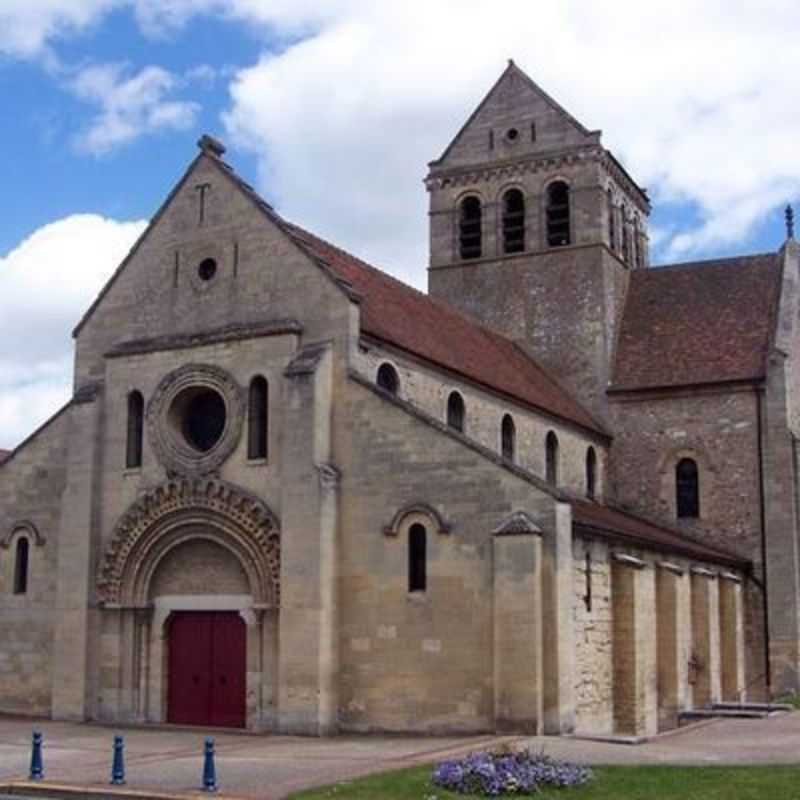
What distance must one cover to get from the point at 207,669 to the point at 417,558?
5.52m

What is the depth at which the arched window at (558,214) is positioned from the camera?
42.1 m

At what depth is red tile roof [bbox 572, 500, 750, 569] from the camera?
27969 millimetres

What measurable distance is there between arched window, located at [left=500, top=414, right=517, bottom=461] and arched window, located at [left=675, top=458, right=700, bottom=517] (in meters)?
7.65

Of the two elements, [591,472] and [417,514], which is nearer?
[417,514]

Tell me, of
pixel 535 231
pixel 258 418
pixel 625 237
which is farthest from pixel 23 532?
pixel 625 237

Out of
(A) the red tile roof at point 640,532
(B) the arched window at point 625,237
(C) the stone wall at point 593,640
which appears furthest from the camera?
(B) the arched window at point 625,237

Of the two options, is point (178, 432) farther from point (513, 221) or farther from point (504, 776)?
point (513, 221)

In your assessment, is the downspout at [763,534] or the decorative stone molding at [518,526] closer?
the decorative stone molding at [518,526]

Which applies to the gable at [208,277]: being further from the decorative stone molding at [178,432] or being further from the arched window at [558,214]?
the arched window at [558,214]

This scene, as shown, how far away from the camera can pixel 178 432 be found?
28.6 metres

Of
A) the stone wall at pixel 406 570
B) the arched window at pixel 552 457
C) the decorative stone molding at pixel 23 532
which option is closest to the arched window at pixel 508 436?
the arched window at pixel 552 457

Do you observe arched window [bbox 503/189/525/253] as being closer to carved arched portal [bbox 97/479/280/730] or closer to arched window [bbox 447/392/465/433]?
arched window [bbox 447/392/465/433]

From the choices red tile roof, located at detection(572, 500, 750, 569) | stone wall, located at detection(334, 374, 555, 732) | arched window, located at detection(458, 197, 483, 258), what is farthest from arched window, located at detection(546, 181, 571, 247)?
stone wall, located at detection(334, 374, 555, 732)

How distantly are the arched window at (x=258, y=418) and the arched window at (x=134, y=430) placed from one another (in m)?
3.13
